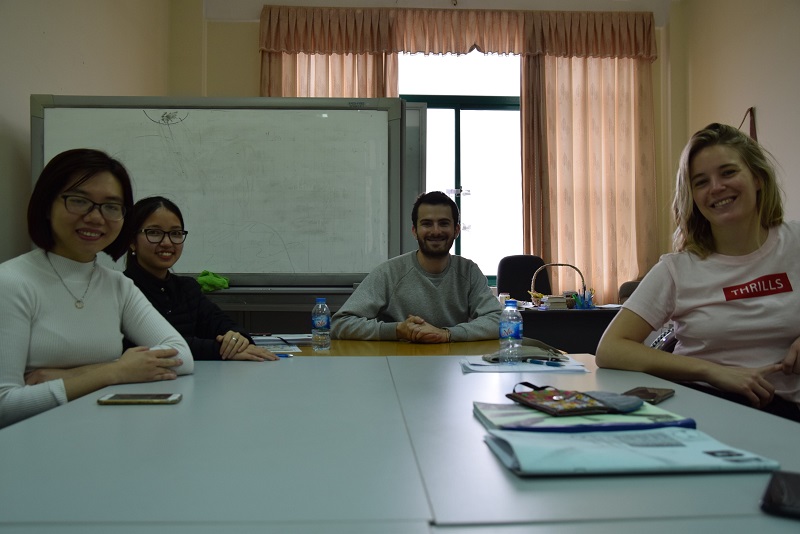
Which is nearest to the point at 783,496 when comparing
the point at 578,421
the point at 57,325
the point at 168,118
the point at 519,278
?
the point at 578,421

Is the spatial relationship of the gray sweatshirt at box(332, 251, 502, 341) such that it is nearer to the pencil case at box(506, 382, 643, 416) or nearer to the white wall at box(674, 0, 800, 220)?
the pencil case at box(506, 382, 643, 416)

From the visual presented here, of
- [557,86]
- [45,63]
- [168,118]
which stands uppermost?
[557,86]

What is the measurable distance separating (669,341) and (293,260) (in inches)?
86.4

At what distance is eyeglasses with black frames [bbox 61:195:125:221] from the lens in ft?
5.17

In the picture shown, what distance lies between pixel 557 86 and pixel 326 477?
5298mm

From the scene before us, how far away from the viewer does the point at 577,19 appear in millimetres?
5488

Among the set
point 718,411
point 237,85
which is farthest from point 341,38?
point 718,411

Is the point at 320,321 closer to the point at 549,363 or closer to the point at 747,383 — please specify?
the point at 549,363

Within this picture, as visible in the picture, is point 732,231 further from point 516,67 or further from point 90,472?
point 516,67

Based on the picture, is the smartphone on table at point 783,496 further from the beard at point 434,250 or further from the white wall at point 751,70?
the white wall at point 751,70

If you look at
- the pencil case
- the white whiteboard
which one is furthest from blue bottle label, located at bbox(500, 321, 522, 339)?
the white whiteboard

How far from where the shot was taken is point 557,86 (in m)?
5.56

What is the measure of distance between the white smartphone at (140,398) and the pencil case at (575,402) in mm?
655

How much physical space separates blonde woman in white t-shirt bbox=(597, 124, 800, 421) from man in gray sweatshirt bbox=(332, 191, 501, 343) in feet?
2.83
